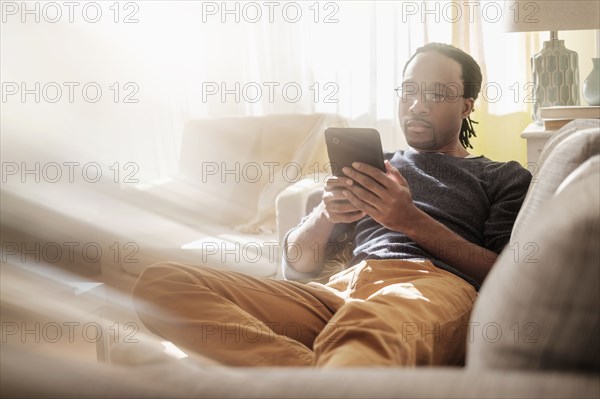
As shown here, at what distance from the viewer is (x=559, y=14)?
237 centimetres

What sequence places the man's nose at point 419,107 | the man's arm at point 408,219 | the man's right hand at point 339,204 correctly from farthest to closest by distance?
1. the man's nose at point 419,107
2. the man's right hand at point 339,204
3. the man's arm at point 408,219

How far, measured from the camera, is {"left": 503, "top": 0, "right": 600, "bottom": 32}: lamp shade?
2352mm

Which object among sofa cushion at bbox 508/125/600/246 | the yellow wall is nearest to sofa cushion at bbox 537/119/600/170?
A: sofa cushion at bbox 508/125/600/246

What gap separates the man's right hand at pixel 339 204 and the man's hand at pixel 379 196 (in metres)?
0.01

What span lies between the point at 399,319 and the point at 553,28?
1517 mm

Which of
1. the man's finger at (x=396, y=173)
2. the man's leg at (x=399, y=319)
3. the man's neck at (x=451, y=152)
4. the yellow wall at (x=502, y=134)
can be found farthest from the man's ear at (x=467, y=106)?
the yellow wall at (x=502, y=134)

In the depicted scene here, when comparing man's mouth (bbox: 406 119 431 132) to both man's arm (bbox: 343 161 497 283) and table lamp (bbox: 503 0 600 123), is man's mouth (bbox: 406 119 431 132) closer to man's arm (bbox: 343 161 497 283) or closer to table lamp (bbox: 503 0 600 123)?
man's arm (bbox: 343 161 497 283)

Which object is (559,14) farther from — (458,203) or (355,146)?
(355,146)

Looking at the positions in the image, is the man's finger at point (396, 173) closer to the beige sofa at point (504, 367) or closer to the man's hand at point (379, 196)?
the man's hand at point (379, 196)

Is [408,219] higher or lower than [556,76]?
lower

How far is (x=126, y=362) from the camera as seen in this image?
822 mm

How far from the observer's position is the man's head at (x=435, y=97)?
187 cm

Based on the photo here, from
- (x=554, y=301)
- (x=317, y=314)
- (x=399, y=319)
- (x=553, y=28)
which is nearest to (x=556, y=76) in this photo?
(x=553, y=28)

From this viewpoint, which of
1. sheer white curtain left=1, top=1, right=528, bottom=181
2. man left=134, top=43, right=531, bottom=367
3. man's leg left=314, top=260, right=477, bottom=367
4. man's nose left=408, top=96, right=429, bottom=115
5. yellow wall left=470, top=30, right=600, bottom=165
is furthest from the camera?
sheer white curtain left=1, top=1, right=528, bottom=181
